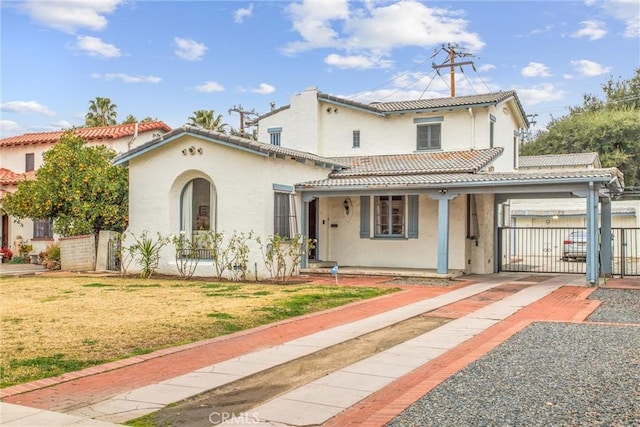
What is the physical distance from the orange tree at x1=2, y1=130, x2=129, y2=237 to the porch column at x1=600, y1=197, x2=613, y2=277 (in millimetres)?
15088

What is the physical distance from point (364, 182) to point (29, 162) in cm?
2072

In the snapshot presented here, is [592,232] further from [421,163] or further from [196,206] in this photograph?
[196,206]

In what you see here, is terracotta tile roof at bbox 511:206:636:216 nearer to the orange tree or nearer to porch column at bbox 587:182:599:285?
porch column at bbox 587:182:599:285

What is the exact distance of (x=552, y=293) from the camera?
14.5 metres

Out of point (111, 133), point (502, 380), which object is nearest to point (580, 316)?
point (502, 380)

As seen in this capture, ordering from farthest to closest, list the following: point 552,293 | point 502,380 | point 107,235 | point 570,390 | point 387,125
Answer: point 387,125 < point 107,235 < point 552,293 < point 502,380 < point 570,390

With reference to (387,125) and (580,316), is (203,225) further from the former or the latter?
(580,316)

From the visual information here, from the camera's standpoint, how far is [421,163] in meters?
21.1

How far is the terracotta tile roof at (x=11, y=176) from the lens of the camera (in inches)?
1087

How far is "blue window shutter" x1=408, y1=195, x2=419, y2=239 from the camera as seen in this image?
1989cm

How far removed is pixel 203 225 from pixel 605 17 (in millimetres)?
15166

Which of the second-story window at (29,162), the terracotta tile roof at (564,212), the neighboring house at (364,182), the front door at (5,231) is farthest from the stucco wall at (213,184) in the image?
the terracotta tile roof at (564,212)

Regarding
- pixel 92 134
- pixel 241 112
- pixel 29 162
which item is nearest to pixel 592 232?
pixel 92 134

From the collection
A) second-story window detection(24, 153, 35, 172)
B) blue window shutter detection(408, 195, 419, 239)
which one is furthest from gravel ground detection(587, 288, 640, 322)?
second-story window detection(24, 153, 35, 172)
